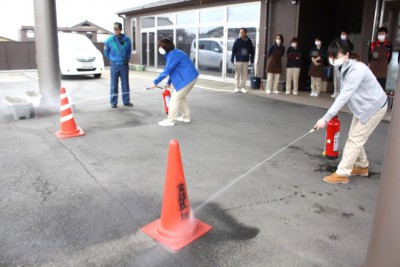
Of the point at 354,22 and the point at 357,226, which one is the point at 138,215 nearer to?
the point at 357,226

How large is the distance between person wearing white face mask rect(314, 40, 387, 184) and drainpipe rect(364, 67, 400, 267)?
1.88 meters

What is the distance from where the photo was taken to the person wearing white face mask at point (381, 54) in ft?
27.7

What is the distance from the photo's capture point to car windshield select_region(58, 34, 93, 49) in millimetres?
14661

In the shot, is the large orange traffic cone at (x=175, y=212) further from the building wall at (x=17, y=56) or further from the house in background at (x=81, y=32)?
the house in background at (x=81, y=32)

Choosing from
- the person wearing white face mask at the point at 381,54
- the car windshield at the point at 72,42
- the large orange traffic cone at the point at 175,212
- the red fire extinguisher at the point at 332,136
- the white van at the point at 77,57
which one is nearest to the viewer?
the large orange traffic cone at the point at 175,212

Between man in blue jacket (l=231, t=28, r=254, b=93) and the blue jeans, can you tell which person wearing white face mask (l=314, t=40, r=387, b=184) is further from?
man in blue jacket (l=231, t=28, r=254, b=93)

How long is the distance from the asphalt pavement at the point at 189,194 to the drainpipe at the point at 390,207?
2.71ft

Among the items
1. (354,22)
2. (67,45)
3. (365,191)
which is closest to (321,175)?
(365,191)

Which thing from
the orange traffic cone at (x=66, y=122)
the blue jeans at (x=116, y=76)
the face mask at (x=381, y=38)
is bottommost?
the orange traffic cone at (x=66, y=122)

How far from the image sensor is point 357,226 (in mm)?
3275

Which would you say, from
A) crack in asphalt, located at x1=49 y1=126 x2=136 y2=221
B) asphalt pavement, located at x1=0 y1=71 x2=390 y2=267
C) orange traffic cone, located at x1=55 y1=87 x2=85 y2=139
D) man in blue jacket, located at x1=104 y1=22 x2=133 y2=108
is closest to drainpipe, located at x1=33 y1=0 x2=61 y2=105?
asphalt pavement, located at x1=0 y1=71 x2=390 y2=267

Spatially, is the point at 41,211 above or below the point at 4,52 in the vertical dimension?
below

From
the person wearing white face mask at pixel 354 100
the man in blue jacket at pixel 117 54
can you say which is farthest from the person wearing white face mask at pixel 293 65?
the person wearing white face mask at pixel 354 100

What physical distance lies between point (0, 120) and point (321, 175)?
20.1 feet
